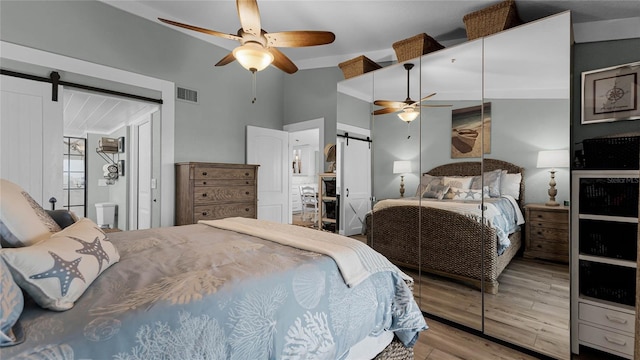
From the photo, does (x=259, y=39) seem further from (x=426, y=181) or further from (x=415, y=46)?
(x=426, y=181)

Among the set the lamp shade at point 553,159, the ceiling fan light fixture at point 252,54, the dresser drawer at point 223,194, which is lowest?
the dresser drawer at point 223,194

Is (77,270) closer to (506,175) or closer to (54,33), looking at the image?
(506,175)

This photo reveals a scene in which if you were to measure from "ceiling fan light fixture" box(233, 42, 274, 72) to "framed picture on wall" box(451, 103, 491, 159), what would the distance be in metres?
1.64

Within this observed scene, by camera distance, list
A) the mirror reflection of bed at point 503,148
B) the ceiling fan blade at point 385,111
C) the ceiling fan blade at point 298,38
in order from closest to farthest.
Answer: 1. the mirror reflection of bed at point 503,148
2. the ceiling fan blade at point 298,38
3. the ceiling fan blade at point 385,111

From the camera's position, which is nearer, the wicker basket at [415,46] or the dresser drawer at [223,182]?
the wicker basket at [415,46]

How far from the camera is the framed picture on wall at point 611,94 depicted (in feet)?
6.64

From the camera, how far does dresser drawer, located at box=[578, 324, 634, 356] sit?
70.3 inches

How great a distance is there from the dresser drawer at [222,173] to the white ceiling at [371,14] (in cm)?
168

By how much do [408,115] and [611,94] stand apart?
1.45m

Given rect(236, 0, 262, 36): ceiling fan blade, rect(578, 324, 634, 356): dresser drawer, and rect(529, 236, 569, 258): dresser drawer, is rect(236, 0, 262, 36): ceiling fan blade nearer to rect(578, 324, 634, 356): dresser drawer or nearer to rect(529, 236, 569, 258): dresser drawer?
rect(529, 236, 569, 258): dresser drawer

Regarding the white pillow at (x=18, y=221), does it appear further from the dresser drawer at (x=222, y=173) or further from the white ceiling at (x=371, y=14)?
the white ceiling at (x=371, y=14)

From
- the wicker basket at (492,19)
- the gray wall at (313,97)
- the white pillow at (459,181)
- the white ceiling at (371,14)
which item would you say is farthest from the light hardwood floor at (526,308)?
the gray wall at (313,97)

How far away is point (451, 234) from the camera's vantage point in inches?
98.0

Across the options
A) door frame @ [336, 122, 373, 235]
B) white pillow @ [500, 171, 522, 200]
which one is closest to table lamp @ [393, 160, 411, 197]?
door frame @ [336, 122, 373, 235]
